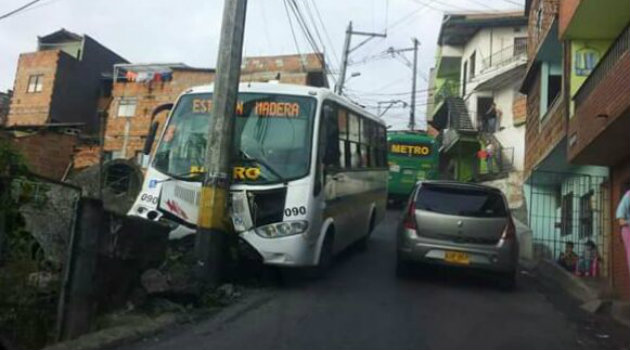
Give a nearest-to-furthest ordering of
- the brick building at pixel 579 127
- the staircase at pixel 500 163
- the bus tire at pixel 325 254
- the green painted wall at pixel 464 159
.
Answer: the brick building at pixel 579 127 < the bus tire at pixel 325 254 < the staircase at pixel 500 163 < the green painted wall at pixel 464 159

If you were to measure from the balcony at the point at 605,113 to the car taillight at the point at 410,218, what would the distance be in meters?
2.94

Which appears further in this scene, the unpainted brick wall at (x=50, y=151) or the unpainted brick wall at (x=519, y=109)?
the unpainted brick wall at (x=519, y=109)

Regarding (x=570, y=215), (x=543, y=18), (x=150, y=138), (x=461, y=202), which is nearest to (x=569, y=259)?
(x=570, y=215)

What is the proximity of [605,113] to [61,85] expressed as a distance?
4249cm

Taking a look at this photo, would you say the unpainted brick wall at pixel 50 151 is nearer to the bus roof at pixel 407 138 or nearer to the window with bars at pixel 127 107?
the bus roof at pixel 407 138

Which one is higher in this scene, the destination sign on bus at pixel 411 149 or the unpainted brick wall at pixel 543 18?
the unpainted brick wall at pixel 543 18

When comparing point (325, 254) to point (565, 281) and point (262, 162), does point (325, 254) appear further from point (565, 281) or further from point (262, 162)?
point (565, 281)

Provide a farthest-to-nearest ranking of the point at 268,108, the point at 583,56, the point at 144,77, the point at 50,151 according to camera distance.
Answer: the point at 144,77 → the point at 50,151 → the point at 583,56 → the point at 268,108

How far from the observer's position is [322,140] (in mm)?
9938

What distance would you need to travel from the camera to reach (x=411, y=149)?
87.5ft

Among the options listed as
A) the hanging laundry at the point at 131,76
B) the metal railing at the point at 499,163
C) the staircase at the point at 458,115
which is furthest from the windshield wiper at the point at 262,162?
the hanging laundry at the point at 131,76

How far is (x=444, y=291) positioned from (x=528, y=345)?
10.2 ft

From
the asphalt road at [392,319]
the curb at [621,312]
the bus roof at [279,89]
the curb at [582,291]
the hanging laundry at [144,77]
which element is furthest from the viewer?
the hanging laundry at [144,77]

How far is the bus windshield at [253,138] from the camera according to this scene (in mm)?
9562
